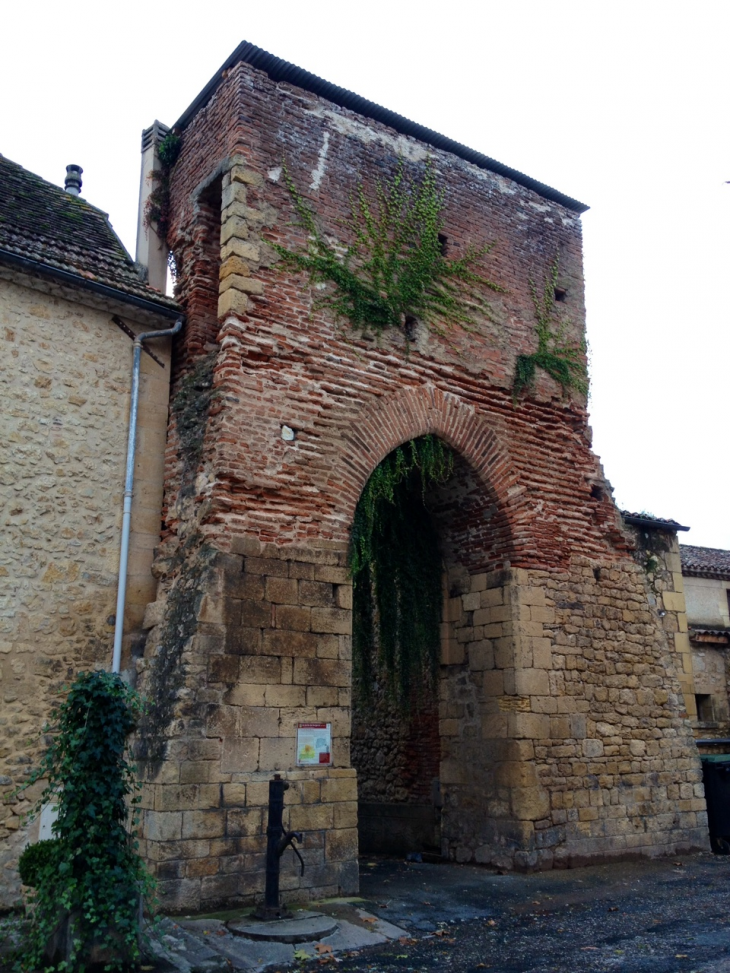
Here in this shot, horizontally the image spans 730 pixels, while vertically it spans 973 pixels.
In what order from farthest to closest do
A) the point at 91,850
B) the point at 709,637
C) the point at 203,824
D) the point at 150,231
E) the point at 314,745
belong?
the point at 709,637 → the point at 150,231 → the point at 314,745 → the point at 203,824 → the point at 91,850

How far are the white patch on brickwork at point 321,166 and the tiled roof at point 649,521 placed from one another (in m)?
5.65

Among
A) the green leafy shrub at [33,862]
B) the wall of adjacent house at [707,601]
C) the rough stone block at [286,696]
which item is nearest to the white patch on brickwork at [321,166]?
the rough stone block at [286,696]

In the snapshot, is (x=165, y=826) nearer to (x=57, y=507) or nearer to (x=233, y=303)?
(x=57, y=507)

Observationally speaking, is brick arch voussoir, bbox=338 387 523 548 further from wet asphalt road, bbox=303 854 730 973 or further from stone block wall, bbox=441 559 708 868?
wet asphalt road, bbox=303 854 730 973

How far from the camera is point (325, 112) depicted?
368 inches

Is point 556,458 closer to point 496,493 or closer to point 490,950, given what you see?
point 496,493

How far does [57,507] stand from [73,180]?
4792mm

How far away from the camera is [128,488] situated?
816cm

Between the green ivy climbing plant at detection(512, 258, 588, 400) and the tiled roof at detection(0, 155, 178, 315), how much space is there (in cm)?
433

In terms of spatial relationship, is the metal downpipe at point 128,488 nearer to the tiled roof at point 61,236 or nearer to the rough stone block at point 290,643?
the tiled roof at point 61,236

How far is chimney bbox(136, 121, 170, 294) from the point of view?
9.51 m

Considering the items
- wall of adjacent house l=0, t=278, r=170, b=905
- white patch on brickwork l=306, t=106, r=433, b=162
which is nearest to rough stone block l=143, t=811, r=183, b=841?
wall of adjacent house l=0, t=278, r=170, b=905

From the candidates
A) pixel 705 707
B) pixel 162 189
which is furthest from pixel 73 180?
pixel 705 707

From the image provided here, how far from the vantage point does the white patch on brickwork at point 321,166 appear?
905cm
